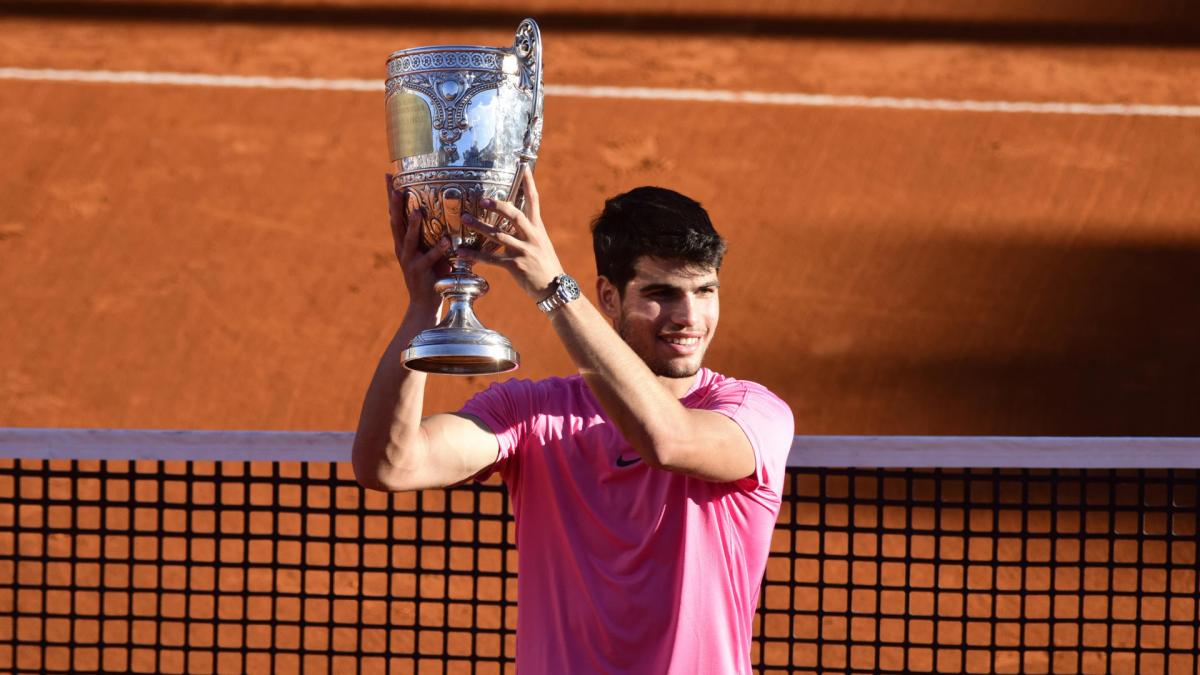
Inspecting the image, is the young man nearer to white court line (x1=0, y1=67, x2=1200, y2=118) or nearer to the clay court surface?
the clay court surface

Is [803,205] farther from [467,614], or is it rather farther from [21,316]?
[21,316]

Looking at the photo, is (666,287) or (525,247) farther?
(666,287)

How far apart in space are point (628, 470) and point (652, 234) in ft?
1.36

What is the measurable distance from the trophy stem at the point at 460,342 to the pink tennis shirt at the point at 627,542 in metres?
0.16

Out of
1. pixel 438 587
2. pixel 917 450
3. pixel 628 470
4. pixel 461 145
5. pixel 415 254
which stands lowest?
pixel 438 587

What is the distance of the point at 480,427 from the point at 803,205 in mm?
6855

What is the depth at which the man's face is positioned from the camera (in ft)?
7.27

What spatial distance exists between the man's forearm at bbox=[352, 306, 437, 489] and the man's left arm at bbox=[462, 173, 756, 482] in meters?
0.28

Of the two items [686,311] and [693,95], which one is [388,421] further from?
[693,95]

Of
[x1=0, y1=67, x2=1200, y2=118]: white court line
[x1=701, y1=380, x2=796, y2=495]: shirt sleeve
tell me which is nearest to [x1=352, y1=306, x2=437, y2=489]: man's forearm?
[x1=701, y1=380, x2=796, y2=495]: shirt sleeve

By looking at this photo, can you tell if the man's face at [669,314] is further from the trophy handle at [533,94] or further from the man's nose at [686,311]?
the trophy handle at [533,94]

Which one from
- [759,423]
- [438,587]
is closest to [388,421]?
[759,423]

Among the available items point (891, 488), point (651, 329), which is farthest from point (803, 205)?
point (651, 329)

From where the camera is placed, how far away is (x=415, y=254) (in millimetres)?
2213
